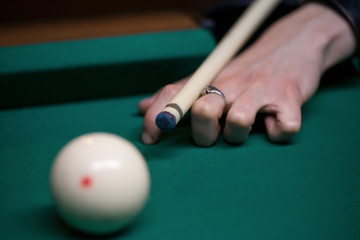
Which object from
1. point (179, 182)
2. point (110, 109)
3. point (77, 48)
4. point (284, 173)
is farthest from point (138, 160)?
point (77, 48)

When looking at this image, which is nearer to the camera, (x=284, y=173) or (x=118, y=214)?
(x=118, y=214)

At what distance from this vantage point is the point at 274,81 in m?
1.54

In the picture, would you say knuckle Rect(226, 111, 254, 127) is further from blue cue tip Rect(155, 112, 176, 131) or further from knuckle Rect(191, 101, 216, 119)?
blue cue tip Rect(155, 112, 176, 131)

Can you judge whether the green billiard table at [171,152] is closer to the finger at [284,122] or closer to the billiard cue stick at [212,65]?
the finger at [284,122]

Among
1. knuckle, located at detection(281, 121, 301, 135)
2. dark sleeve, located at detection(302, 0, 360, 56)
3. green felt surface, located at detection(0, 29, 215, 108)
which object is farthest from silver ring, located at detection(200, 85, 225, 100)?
dark sleeve, located at detection(302, 0, 360, 56)

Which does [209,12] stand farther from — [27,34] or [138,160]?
[138,160]

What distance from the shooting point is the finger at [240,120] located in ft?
4.34

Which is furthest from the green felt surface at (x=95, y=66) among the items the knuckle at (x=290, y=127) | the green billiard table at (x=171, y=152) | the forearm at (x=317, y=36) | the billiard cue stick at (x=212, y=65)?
the knuckle at (x=290, y=127)

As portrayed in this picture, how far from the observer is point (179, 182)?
114 centimetres

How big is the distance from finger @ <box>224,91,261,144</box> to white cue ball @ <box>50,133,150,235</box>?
50 cm

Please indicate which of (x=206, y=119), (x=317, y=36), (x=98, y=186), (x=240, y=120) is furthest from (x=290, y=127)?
(x=98, y=186)

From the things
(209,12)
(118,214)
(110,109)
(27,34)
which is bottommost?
(27,34)

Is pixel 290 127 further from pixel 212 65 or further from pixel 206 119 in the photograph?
pixel 212 65

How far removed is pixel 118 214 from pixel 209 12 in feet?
5.43
